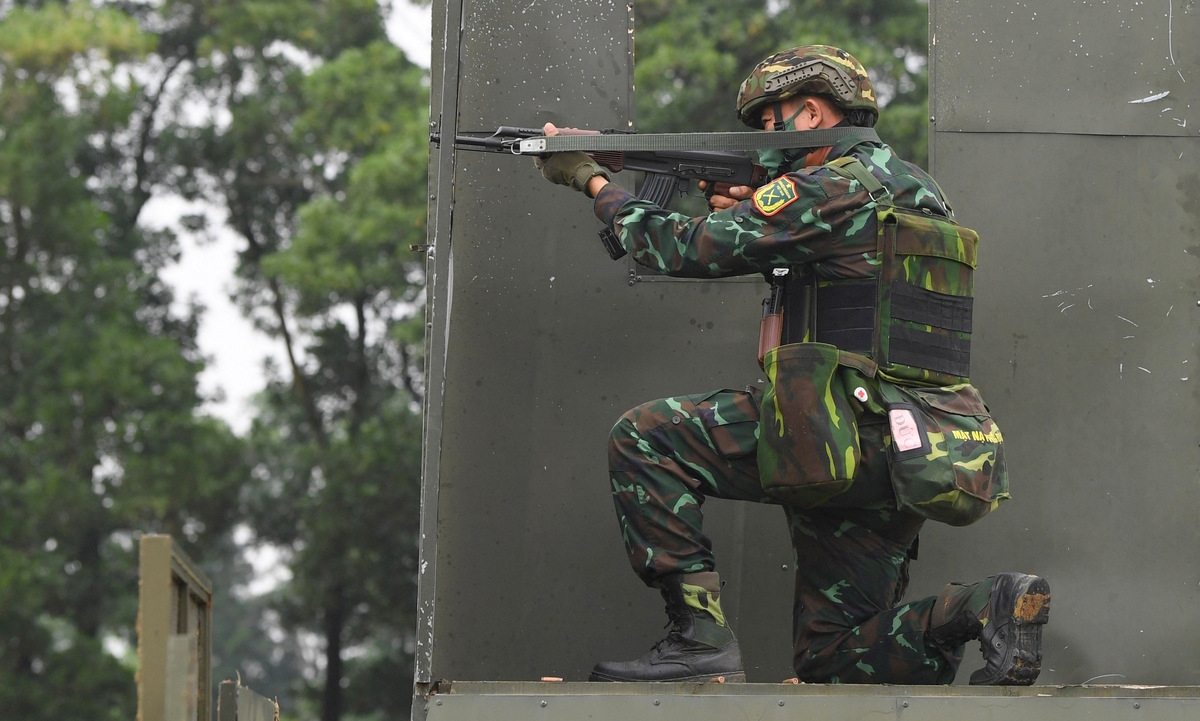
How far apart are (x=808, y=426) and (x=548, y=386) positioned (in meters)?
1.14

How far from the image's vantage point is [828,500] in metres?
3.60

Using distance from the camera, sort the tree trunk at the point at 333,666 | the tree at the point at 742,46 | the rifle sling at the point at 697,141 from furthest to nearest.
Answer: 1. the tree trunk at the point at 333,666
2. the tree at the point at 742,46
3. the rifle sling at the point at 697,141

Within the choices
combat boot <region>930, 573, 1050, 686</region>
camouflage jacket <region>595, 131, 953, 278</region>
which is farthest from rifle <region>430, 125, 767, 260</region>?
combat boot <region>930, 573, 1050, 686</region>

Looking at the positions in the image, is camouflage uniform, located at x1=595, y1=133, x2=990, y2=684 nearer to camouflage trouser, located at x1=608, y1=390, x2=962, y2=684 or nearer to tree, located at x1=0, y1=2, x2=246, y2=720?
camouflage trouser, located at x1=608, y1=390, x2=962, y2=684

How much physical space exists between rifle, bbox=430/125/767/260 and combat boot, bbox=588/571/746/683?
92 centimetres

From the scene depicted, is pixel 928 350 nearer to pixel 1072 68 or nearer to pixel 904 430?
pixel 904 430

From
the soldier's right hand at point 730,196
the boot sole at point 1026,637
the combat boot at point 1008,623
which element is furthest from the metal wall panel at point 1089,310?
the boot sole at point 1026,637

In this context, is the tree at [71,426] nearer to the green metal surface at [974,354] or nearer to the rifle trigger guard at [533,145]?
the green metal surface at [974,354]

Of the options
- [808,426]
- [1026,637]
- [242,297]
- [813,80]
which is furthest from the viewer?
[242,297]

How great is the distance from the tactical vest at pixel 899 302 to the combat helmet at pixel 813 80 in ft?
0.68

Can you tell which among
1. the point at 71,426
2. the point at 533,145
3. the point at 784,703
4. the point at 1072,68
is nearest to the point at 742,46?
the point at 71,426

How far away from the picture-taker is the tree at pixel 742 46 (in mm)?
16453

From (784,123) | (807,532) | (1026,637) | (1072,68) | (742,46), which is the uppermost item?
(742,46)

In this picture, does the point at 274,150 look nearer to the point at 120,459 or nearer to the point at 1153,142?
the point at 120,459
